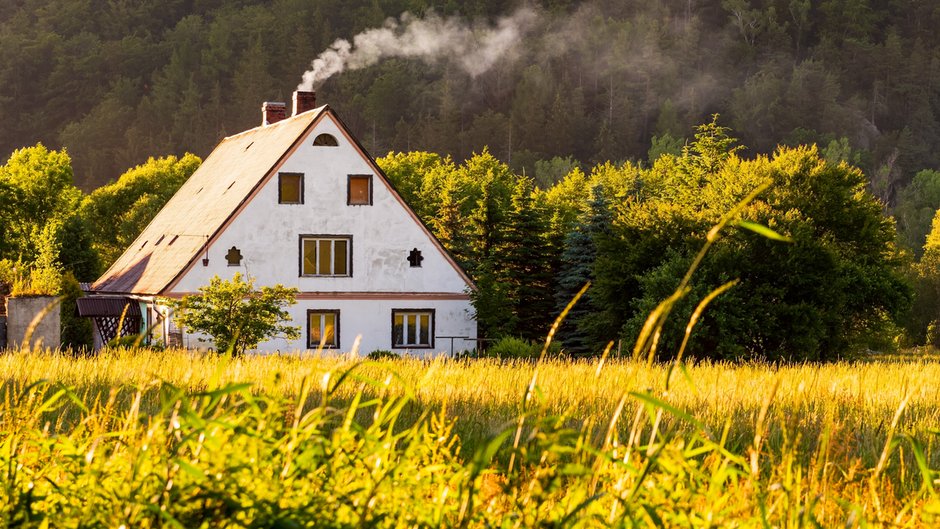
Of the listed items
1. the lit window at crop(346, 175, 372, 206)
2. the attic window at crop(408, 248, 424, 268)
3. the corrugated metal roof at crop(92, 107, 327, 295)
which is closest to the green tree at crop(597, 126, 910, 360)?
the attic window at crop(408, 248, 424, 268)

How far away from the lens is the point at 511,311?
44.5 metres

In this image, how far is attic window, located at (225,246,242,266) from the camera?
131 ft

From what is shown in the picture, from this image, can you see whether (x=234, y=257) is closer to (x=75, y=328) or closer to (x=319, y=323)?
(x=319, y=323)

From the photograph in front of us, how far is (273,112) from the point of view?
1907 inches

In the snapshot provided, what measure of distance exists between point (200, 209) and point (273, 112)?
6.81 metres

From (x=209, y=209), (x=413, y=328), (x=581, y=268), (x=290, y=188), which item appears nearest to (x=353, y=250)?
(x=290, y=188)

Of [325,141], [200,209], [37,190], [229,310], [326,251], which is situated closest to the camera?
[229,310]

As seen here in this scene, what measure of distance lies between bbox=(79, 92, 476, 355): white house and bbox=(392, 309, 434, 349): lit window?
3 cm

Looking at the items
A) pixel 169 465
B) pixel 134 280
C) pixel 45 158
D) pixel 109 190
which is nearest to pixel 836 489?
pixel 169 465

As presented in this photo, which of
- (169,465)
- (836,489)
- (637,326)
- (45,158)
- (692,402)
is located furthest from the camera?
(45,158)

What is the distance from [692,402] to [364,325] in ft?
101

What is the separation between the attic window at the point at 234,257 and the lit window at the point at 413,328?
5463mm

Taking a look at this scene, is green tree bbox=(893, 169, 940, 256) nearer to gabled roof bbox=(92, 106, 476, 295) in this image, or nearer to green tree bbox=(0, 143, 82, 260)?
green tree bbox=(0, 143, 82, 260)

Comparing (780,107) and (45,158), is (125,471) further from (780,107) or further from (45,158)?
(780,107)
